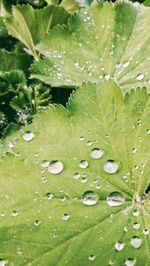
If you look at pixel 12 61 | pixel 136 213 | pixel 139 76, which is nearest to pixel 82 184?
pixel 136 213

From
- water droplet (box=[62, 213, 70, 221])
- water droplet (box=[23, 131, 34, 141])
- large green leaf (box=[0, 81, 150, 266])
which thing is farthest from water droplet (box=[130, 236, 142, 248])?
water droplet (box=[23, 131, 34, 141])

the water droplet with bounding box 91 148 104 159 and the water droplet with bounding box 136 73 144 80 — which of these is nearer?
the water droplet with bounding box 91 148 104 159

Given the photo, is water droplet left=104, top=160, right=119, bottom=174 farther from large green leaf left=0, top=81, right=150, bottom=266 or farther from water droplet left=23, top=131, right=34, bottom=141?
water droplet left=23, top=131, right=34, bottom=141

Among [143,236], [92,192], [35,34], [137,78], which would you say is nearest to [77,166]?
A: [92,192]

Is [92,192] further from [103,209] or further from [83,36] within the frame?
[83,36]

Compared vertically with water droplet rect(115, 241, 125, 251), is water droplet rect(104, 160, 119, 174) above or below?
above
